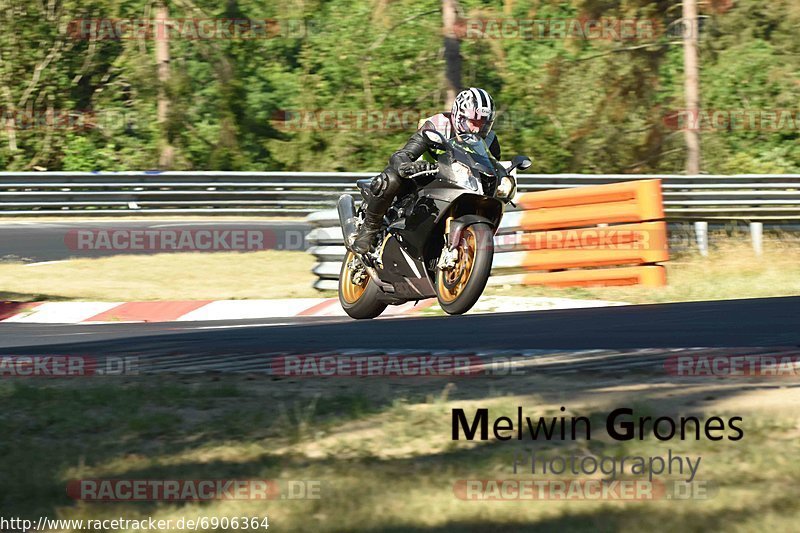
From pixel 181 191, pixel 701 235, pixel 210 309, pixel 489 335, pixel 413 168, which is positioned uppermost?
pixel 413 168

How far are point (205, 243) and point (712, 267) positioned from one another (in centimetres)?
768

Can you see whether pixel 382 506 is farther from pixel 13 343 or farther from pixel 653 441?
pixel 13 343

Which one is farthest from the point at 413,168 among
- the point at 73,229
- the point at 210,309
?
the point at 73,229

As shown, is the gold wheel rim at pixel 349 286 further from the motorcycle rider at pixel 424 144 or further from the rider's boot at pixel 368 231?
the motorcycle rider at pixel 424 144

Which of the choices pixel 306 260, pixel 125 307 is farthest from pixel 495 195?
pixel 306 260

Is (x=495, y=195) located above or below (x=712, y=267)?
above

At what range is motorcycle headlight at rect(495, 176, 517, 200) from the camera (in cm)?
712

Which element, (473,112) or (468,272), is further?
(473,112)

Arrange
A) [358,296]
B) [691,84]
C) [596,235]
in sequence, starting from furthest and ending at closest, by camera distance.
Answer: [691,84], [596,235], [358,296]

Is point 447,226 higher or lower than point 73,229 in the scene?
higher

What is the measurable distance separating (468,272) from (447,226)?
42 centimetres

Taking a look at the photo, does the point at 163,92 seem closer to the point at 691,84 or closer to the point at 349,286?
the point at 691,84

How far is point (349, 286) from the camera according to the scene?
9148 mm

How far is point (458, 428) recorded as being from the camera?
4.74 meters
